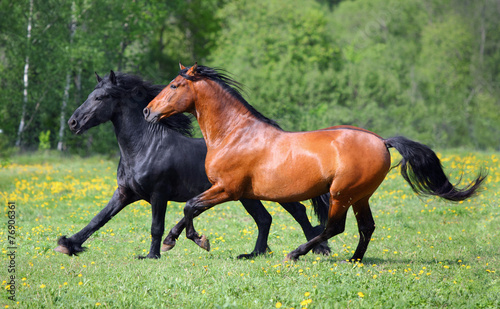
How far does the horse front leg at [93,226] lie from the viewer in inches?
318

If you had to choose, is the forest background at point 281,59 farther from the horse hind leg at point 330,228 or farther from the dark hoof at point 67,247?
the horse hind leg at point 330,228

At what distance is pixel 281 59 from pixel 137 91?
1306 inches

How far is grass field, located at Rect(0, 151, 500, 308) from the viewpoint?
18.9 feet

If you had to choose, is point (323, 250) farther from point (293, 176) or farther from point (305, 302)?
point (305, 302)

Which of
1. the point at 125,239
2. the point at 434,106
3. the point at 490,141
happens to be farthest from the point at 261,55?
the point at 125,239

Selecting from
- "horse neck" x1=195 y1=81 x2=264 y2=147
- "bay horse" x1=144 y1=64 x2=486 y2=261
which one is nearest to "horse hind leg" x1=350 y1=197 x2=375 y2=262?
"bay horse" x1=144 y1=64 x2=486 y2=261

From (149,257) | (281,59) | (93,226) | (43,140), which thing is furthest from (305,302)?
(281,59)

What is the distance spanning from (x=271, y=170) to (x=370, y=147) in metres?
1.23

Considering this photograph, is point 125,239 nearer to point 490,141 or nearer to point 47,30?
point 47,30

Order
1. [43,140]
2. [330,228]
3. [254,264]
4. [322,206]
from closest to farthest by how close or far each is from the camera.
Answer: [330,228]
[254,264]
[322,206]
[43,140]

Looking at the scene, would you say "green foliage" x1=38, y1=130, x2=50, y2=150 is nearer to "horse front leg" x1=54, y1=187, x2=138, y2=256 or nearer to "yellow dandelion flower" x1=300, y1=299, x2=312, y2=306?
"horse front leg" x1=54, y1=187, x2=138, y2=256

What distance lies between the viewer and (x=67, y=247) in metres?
8.06

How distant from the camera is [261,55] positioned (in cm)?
4253

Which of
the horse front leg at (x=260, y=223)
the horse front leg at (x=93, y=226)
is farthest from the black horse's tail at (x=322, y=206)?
the horse front leg at (x=93, y=226)
